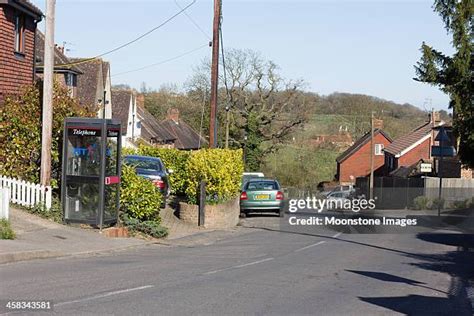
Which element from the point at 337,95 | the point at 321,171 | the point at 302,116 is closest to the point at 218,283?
the point at 302,116

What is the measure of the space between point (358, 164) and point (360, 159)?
60 cm

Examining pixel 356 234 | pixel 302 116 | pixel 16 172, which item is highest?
pixel 302 116

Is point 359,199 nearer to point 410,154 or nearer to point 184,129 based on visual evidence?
point 410,154

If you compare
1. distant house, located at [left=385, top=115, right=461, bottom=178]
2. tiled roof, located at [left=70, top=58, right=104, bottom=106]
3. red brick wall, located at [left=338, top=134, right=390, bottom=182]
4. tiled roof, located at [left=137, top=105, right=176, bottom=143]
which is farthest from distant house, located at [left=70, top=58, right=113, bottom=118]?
red brick wall, located at [left=338, top=134, right=390, bottom=182]

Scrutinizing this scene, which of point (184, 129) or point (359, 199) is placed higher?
point (184, 129)

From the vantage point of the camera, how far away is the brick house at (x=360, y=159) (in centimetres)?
7919

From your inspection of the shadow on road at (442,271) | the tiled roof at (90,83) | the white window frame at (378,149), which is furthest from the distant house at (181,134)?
the shadow on road at (442,271)

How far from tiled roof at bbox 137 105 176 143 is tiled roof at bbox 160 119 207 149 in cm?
122

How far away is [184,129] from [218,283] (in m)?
63.9

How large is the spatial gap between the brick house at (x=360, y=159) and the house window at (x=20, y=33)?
5705cm

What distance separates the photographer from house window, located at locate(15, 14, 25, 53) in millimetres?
24797

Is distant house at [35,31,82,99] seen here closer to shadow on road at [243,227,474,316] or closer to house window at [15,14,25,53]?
house window at [15,14,25,53]

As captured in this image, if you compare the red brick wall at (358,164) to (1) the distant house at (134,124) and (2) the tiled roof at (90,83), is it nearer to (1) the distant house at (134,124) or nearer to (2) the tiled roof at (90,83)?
(1) the distant house at (134,124)

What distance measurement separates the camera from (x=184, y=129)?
75125 mm
